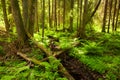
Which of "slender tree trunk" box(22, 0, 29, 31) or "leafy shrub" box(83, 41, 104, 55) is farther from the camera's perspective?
"slender tree trunk" box(22, 0, 29, 31)

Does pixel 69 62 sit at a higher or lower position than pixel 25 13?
lower

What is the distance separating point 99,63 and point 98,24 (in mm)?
14308

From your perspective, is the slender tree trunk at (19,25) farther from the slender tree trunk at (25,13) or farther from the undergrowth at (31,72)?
the undergrowth at (31,72)

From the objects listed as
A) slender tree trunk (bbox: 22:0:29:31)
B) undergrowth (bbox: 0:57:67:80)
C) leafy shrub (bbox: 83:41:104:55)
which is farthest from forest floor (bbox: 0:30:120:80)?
slender tree trunk (bbox: 22:0:29:31)

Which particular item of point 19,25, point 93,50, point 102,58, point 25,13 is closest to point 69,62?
point 102,58

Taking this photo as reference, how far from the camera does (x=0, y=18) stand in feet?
61.4

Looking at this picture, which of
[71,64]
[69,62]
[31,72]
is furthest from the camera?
[69,62]

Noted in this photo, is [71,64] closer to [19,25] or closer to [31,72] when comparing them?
[31,72]

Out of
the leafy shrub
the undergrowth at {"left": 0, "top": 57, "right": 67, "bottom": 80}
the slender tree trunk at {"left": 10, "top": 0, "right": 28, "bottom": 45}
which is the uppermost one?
the slender tree trunk at {"left": 10, "top": 0, "right": 28, "bottom": 45}

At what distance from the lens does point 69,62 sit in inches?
331

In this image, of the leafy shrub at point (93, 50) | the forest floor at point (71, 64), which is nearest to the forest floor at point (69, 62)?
the forest floor at point (71, 64)

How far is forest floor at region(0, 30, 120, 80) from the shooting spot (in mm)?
7201

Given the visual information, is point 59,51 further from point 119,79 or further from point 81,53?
point 119,79

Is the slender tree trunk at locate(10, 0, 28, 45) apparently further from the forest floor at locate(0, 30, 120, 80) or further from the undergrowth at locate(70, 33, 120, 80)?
the undergrowth at locate(70, 33, 120, 80)
